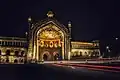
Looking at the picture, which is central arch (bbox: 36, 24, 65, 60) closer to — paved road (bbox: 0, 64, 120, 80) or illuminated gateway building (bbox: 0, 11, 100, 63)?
illuminated gateway building (bbox: 0, 11, 100, 63)

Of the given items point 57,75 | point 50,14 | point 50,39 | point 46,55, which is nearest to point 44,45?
point 50,39

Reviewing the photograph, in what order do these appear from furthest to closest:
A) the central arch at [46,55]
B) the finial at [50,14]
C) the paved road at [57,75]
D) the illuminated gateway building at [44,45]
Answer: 1. the finial at [50,14]
2. the central arch at [46,55]
3. the illuminated gateway building at [44,45]
4. the paved road at [57,75]

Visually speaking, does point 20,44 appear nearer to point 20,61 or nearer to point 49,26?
point 20,61

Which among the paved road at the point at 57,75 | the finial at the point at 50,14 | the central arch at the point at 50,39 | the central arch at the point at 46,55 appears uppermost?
the finial at the point at 50,14

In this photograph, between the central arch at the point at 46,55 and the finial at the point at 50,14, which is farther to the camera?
the finial at the point at 50,14

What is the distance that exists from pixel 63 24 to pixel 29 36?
12.9m

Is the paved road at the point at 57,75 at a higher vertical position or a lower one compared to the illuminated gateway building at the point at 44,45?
lower

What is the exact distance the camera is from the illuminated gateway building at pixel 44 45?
2953 inches

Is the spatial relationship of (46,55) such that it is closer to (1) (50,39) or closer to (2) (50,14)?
(1) (50,39)

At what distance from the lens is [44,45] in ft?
267

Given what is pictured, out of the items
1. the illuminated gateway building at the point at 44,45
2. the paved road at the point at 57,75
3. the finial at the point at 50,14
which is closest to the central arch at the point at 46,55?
the illuminated gateway building at the point at 44,45

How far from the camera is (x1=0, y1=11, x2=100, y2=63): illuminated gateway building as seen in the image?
246 feet

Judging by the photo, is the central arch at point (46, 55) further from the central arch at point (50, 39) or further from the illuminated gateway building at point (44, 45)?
the central arch at point (50, 39)

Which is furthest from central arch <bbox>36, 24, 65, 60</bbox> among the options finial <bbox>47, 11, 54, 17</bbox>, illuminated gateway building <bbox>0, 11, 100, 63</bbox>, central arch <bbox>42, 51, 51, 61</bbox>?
finial <bbox>47, 11, 54, 17</bbox>
